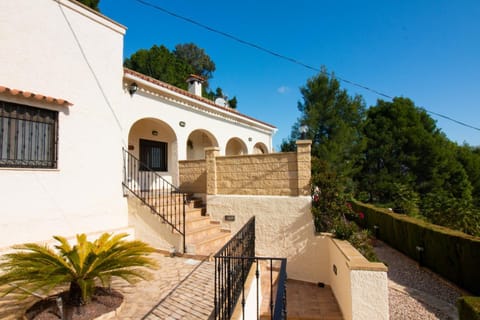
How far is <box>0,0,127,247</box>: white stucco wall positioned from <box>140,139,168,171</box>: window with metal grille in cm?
287

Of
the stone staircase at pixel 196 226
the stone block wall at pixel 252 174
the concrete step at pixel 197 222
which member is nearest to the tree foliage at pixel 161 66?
the stone block wall at pixel 252 174

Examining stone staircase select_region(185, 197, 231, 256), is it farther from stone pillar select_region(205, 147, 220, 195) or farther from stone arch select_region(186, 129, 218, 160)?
stone arch select_region(186, 129, 218, 160)

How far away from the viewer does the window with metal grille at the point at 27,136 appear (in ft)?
15.5

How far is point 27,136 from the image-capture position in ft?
16.5

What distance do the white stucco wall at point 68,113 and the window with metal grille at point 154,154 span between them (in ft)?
9.43

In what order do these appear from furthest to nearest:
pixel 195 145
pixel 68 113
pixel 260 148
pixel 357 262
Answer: pixel 260 148, pixel 195 145, pixel 68 113, pixel 357 262

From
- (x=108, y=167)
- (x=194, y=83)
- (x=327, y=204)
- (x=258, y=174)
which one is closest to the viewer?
(x=108, y=167)

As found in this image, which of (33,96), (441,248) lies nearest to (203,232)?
(33,96)

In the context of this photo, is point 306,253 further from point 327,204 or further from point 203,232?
point 203,232

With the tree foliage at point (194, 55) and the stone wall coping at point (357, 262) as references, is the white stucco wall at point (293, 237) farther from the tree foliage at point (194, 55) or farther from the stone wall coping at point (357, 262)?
the tree foliage at point (194, 55)

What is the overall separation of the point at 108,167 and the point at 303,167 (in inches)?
225

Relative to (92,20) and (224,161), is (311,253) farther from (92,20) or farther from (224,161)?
(92,20)

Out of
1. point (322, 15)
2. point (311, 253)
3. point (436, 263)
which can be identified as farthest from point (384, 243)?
point (322, 15)

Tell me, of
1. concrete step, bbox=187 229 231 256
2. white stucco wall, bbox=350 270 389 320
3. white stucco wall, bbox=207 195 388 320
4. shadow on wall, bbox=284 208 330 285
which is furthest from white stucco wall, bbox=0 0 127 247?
white stucco wall, bbox=350 270 389 320
